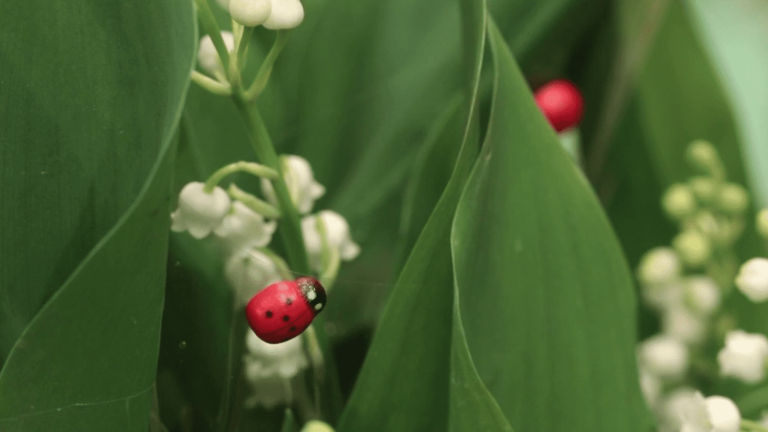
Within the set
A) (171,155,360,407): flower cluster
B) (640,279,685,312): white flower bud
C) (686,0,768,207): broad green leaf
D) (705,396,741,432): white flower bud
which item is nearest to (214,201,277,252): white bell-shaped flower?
(171,155,360,407): flower cluster

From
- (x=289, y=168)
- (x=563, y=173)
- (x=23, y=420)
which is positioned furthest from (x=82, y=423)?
(x=563, y=173)

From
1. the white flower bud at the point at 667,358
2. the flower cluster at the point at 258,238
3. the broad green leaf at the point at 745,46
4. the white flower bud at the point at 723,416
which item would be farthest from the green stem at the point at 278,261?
the broad green leaf at the point at 745,46

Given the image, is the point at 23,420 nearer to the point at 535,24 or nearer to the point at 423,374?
the point at 423,374

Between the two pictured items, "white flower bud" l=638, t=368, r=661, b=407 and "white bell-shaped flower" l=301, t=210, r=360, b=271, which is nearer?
"white bell-shaped flower" l=301, t=210, r=360, b=271

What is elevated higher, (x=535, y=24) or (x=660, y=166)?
(x=535, y=24)

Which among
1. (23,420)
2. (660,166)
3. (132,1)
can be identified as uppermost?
(132,1)

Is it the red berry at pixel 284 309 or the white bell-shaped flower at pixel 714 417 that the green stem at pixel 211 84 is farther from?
the white bell-shaped flower at pixel 714 417

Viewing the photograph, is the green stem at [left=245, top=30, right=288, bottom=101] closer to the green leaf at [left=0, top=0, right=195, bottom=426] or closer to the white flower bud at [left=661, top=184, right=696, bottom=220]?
the green leaf at [left=0, top=0, right=195, bottom=426]
